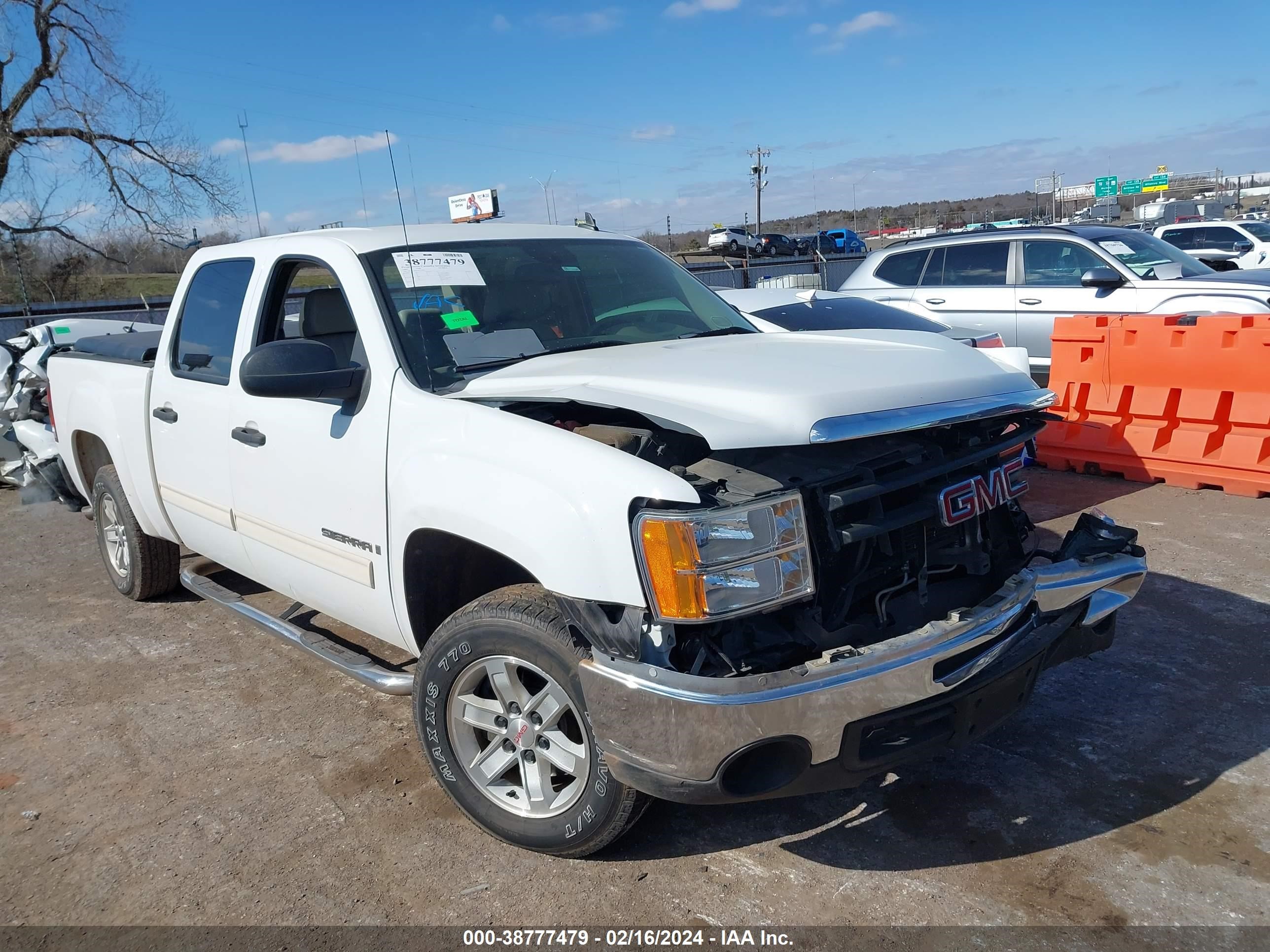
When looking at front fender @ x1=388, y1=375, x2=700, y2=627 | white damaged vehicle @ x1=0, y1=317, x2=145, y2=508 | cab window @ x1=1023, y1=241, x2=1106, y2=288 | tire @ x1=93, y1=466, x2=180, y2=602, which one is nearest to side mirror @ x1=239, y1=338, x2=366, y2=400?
front fender @ x1=388, y1=375, x2=700, y2=627

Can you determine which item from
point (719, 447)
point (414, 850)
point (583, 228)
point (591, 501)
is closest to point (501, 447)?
point (591, 501)

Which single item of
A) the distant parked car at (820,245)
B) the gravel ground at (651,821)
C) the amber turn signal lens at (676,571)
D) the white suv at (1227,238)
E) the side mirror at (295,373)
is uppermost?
the side mirror at (295,373)

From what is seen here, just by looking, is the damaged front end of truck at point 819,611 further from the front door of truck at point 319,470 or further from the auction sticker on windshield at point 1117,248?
the auction sticker on windshield at point 1117,248

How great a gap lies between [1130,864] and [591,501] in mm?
1921

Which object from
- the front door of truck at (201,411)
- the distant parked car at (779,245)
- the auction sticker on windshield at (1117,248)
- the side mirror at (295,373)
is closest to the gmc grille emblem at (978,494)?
the side mirror at (295,373)

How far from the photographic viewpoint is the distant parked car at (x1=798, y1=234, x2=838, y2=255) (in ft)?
140

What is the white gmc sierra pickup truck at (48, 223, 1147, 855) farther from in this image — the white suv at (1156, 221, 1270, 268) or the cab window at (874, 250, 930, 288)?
the white suv at (1156, 221, 1270, 268)

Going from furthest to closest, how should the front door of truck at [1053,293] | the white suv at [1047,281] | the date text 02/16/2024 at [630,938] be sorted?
the front door of truck at [1053,293], the white suv at [1047,281], the date text 02/16/2024 at [630,938]

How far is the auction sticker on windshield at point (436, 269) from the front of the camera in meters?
3.56

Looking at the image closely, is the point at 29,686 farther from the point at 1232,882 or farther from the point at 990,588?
the point at 1232,882

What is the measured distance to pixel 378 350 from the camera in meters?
3.38

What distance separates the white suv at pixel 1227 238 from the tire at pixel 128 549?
19.1m

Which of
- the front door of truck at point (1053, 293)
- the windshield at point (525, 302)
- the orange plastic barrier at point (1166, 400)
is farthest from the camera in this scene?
the front door of truck at point (1053, 293)

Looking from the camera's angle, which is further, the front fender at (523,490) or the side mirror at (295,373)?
the side mirror at (295,373)
